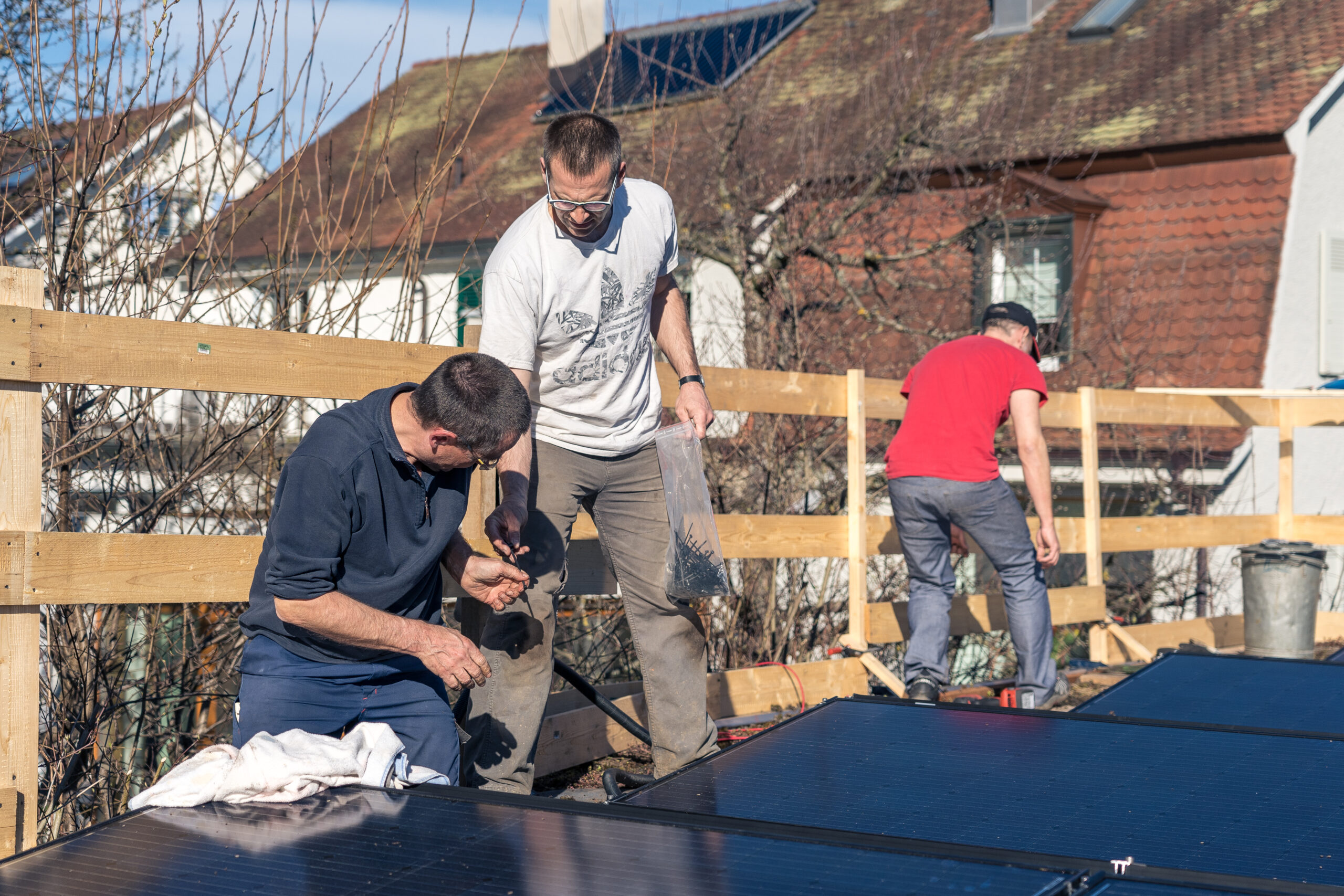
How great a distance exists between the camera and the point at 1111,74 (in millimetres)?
15594

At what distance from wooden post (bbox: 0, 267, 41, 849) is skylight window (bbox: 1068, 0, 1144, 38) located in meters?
15.3

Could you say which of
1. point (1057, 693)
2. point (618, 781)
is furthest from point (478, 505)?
point (1057, 693)

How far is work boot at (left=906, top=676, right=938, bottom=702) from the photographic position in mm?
5668

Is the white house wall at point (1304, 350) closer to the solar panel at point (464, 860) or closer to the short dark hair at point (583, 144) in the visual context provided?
the short dark hair at point (583, 144)

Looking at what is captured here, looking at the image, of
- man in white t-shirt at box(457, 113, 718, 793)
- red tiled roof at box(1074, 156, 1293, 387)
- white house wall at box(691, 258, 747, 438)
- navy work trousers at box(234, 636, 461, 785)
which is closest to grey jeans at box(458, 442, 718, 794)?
man in white t-shirt at box(457, 113, 718, 793)

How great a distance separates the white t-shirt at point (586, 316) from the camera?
3.83 meters

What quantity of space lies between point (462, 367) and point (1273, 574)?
21.0 feet

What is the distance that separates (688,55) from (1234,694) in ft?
43.5

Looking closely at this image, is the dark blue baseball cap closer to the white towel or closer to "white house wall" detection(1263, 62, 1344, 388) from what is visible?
the white towel

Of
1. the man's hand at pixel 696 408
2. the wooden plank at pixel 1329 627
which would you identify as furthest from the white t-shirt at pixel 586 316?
the wooden plank at pixel 1329 627

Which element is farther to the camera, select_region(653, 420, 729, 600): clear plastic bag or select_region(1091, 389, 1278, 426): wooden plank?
select_region(1091, 389, 1278, 426): wooden plank

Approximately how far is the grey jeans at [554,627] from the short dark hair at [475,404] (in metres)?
1.01

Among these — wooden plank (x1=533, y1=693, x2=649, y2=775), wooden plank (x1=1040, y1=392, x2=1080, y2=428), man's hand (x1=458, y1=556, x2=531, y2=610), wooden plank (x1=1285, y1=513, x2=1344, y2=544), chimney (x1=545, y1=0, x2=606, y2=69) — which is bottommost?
wooden plank (x1=533, y1=693, x2=649, y2=775)

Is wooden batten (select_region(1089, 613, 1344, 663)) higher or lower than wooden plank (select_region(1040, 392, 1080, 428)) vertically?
lower
